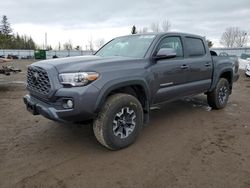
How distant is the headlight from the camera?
391 centimetres

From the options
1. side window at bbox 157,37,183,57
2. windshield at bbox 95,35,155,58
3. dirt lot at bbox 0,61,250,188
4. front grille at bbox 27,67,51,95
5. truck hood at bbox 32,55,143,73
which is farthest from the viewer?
side window at bbox 157,37,183,57

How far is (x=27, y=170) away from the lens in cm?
371

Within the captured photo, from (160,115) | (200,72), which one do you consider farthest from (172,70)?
(160,115)

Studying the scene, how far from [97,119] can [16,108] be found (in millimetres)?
3898

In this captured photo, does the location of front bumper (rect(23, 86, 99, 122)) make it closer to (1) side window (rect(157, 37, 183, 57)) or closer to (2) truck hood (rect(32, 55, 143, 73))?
(2) truck hood (rect(32, 55, 143, 73))

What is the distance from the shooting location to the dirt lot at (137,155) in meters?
3.46

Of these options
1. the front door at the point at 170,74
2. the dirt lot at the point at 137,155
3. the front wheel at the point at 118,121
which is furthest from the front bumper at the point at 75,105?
the front door at the point at 170,74

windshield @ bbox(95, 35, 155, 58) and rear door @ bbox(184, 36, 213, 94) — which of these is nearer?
windshield @ bbox(95, 35, 155, 58)

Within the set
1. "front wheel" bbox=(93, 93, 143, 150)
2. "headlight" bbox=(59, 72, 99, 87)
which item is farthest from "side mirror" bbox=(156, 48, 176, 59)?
"headlight" bbox=(59, 72, 99, 87)

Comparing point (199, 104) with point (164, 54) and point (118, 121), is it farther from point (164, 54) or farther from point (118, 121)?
point (118, 121)

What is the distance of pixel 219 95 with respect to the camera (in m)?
7.05

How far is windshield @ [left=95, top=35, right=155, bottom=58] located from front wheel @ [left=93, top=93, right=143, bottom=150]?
98cm

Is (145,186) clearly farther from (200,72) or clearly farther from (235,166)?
(200,72)

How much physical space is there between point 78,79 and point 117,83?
612mm
